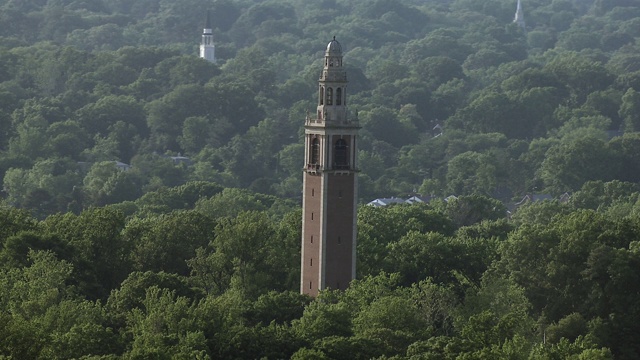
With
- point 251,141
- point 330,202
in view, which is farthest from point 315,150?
point 251,141

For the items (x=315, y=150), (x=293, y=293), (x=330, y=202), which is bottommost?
(x=293, y=293)

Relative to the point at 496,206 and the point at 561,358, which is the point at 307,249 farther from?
the point at 496,206

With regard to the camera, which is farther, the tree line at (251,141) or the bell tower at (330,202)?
the tree line at (251,141)

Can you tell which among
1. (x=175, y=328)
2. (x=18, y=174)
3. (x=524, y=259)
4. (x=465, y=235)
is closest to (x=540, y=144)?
(x=18, y=174)

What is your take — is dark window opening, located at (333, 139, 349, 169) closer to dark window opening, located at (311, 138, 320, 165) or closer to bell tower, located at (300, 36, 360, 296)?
bell tower, located at (300, 36, 360, 296)

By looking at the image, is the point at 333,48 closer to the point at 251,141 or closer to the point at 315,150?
the point at 315,150

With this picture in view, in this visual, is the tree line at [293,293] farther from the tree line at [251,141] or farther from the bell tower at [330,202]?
the tree line at [251,141]

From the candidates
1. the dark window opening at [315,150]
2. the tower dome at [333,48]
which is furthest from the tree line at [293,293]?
the tower dome at [333,48]
